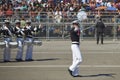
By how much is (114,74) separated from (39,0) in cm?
2049

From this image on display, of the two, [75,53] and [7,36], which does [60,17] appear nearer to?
[7,36]

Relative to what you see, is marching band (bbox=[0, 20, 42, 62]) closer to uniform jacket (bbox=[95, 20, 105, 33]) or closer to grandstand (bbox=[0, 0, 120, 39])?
uniform jacket (bbox=[95, 20, 105, 33])

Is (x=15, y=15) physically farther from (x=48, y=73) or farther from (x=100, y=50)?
(x=48, y=73)

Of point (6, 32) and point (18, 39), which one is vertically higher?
point (6, 32)

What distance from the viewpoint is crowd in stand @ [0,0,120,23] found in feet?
108

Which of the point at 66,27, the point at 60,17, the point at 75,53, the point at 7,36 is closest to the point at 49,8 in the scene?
the point at 60,17

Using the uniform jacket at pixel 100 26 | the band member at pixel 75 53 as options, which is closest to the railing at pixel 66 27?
the uniform jacket at pixel 100 26

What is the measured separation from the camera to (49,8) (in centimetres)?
3478

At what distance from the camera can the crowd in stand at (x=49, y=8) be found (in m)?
32.8

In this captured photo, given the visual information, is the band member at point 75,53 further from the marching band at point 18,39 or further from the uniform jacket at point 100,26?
the uniform jacket at point 100,26

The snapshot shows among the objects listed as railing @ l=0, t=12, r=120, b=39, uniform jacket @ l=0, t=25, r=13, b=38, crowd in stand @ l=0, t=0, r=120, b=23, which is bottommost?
railing @ l=0, t=12, r=120, b=39

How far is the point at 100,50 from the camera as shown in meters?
26.6

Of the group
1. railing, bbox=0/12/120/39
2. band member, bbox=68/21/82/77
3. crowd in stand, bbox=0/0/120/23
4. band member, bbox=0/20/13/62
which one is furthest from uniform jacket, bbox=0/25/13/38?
railing, bbox=0/12/120/39

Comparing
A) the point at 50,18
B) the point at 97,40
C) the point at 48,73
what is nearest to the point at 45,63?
the point at 48,73
